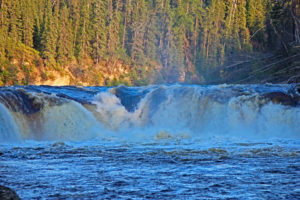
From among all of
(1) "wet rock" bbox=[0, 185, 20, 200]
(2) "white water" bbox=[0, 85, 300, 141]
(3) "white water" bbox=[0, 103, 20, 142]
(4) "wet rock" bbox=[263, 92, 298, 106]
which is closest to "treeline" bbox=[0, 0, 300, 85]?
(2) "white water" bbox=[0, 85, 300, 141]

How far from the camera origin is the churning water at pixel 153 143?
291 inches

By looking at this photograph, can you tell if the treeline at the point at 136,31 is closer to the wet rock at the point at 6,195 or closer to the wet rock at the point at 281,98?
the wet rock at the point at 281,98

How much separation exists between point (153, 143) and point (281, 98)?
22.4 ft

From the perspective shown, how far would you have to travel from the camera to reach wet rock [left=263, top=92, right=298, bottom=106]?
18.4 metres

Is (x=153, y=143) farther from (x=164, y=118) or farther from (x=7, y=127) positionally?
(x=164, y=118)

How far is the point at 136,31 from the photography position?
6931 cm

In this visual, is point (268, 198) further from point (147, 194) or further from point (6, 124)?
point (6, 124)

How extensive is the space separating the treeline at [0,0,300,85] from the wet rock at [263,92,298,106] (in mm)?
30240

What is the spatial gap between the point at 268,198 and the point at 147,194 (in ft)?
5.47

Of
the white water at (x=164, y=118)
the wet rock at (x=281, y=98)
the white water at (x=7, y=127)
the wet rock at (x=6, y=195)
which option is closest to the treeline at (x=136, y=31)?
the white water at (x=164, y=118)

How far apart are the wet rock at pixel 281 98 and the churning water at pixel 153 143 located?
0.12 feet

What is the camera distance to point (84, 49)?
61.0 meters

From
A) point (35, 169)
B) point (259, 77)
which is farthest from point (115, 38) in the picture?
point (35, 169)

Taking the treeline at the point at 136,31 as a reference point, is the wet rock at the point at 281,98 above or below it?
below
